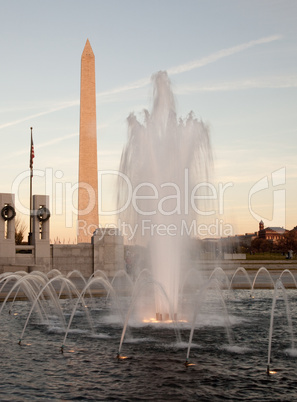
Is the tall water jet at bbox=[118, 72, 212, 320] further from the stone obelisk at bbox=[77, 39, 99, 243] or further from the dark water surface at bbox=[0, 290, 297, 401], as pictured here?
the stone obelisk at bbox=[77, 39, 99, 243]

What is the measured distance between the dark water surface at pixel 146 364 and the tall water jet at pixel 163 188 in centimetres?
161

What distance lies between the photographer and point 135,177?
1606 centimetres

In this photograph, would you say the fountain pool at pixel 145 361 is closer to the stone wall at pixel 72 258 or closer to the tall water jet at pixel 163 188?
the tall water jet at pixel 163 188

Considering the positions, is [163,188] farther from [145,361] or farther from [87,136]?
[87,136]

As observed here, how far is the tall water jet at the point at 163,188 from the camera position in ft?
47.6

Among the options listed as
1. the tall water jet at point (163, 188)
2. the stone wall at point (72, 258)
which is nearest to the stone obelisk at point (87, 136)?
the stone wall at point (72, 258)

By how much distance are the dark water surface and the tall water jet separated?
63.3 inches

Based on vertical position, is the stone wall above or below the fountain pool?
above

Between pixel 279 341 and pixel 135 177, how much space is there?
688 centimetres

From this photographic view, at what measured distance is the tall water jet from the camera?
1452cm

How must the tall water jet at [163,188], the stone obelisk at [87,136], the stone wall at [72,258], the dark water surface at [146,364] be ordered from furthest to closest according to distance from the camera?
the stone obelisk at [87,136] → the stone wall at [72,258] → the tall water jet at [163,188] → the dark water surface at [146,364]

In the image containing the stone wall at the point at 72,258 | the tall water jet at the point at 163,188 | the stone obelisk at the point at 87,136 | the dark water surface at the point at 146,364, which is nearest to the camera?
the dark water surface at the point at 146,364

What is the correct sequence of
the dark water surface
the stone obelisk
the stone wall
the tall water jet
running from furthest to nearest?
the stone obelisk
the stone wall
the tall water jet
the dark water surface

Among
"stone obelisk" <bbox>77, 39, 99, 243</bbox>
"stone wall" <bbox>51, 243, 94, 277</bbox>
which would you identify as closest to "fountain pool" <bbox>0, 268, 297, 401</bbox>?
"stone wall" <bbox>51, 243, 94, 277</bbox>
